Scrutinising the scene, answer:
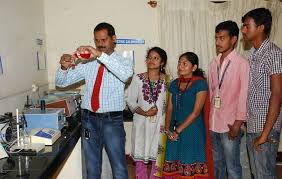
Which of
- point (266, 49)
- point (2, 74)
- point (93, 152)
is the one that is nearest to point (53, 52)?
point (2, 74)

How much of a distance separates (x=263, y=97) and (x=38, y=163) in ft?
5.00

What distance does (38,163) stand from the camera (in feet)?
5.19

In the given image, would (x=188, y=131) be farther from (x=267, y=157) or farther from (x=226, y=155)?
(x=267, y=157)

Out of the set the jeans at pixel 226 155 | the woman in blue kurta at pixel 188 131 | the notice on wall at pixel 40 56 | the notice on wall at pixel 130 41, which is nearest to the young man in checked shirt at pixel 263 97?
the jeans at pixel 226 155

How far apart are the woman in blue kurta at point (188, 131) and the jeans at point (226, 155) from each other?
12 cm

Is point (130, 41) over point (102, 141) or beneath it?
over

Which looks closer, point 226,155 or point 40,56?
point 226,155

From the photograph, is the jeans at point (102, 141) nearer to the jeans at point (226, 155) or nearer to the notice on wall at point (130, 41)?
the jeans at point (226, 155)

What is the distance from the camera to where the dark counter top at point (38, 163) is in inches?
57.1

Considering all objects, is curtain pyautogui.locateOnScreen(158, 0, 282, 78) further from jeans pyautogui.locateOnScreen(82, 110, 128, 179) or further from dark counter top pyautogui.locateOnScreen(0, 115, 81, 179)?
dark counter top pyautogui.locateOnScreen(0, 115, 81, 179)

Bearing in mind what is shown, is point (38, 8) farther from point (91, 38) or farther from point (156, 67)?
point (156, 67)

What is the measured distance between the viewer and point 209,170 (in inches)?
101

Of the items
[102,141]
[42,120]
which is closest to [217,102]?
[102,141]

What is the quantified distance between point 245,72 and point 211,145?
2.39 feet
